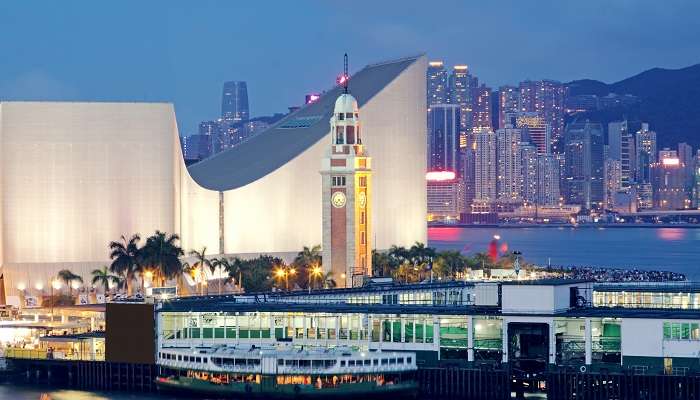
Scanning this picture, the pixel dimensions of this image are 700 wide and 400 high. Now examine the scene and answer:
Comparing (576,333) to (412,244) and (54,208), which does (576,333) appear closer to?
(54,208)

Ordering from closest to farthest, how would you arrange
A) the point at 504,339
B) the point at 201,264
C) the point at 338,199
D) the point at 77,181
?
1. the point at 504,339
2. the point at 338,199
3. the point at 201,264
4. the point at 77,181

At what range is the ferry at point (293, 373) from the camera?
78.7 m

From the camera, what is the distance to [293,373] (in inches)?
3123

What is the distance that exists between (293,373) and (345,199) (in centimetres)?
4090

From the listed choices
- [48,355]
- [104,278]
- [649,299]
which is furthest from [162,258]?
[649,299]

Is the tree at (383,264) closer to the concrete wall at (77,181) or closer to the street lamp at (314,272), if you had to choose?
the street lamp at (314,272)

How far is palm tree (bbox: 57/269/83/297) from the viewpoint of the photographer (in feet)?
401

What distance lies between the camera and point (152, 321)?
275ft

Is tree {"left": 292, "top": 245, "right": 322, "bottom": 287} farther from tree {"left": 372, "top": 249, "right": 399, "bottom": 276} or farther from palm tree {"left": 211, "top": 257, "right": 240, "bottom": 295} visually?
palm tree {"left": 211, "top": 257, "right": 240, "bottom": 295}

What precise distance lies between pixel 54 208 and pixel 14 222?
2621 mm

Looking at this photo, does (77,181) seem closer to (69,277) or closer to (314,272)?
(69,277)

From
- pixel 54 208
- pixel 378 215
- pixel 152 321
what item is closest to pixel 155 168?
pixel 54 208

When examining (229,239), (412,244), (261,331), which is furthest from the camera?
(412,244)

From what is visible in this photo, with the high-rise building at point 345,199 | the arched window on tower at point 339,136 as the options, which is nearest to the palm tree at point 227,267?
the high-rise building at point 345,199
